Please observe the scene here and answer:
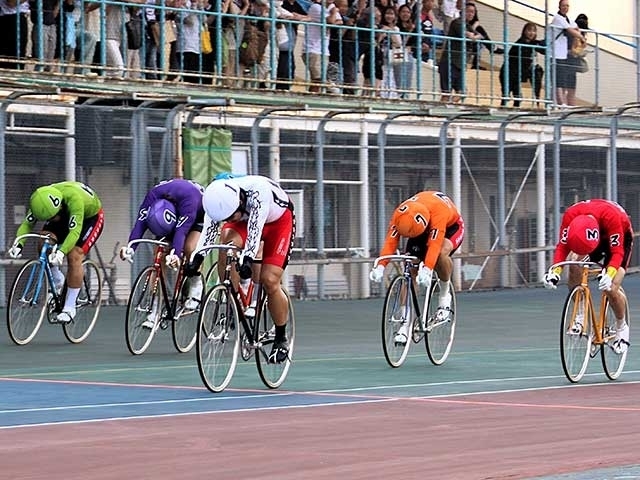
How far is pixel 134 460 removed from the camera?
8.87 meters

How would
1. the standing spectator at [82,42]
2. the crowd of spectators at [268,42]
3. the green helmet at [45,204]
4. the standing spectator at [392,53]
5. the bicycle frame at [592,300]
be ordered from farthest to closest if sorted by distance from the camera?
the standing spectator at [392,53], the standing spectator at [82,42], the crowd of spectators at [268,42], the green helmet at [45,204], the bicycle frame at [592,300]

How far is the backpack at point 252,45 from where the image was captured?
81.8 feet

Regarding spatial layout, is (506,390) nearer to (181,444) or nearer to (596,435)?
(596,435)

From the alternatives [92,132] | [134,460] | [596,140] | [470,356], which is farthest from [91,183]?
[134,460]

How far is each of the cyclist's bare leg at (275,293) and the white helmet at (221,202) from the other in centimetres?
67

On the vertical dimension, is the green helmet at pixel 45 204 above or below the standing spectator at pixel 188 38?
below

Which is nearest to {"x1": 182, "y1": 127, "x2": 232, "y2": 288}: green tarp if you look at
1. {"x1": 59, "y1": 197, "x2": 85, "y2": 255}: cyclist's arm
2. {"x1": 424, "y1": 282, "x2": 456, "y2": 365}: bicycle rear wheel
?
{"x1": 59, "y1": 197, "x2": 85, "y2": 255}: cyclist's arm

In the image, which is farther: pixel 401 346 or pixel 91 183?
pixel 91 183

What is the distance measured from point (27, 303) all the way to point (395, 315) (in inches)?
160

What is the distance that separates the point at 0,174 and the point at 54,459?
1256 cm

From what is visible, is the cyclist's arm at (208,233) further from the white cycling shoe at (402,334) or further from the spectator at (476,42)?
the spectator at (476,42)

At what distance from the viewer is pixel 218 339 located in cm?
1209

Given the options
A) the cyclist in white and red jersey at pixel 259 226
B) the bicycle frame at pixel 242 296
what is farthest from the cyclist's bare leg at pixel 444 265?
the bicycle frame at pixel 242 296

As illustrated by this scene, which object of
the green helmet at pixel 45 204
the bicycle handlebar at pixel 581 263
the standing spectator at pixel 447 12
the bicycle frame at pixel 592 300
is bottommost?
the bicycle frame at pixel 592 300
